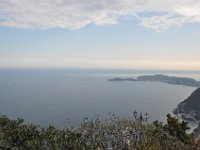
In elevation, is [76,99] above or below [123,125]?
below

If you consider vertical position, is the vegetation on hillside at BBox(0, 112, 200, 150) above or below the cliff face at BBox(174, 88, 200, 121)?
above

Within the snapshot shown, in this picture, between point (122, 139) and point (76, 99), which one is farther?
point (76, 99)

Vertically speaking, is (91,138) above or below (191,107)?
above

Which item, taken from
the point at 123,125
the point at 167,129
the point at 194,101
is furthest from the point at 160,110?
the point at 123,125

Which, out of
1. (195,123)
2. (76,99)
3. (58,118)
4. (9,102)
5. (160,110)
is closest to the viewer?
(58,118)

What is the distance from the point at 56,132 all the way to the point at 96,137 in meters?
4.46

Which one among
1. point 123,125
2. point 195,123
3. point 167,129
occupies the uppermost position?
point 123,125

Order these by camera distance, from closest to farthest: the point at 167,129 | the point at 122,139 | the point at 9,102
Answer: the point at 122,139 < the point at 167,129 < the point at 9,102

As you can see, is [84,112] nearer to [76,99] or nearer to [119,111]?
[119,111]

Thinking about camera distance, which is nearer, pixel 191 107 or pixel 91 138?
pixel 91 138

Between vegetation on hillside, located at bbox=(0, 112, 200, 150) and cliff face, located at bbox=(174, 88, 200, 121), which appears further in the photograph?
cliff face, located at bbox=(174, 88, 200, 121)

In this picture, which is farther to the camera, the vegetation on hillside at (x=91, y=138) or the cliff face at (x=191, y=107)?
the cliff face at (x=191, y=107)

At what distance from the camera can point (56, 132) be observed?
105 ft

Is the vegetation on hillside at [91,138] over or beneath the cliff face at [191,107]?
over
